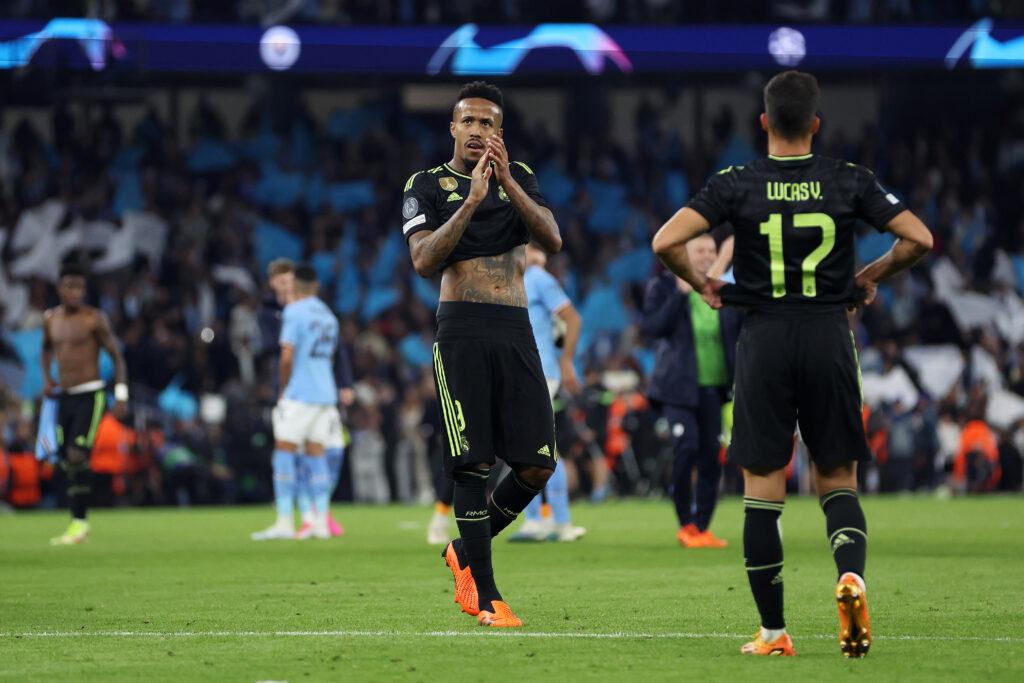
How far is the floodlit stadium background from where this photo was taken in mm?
23547

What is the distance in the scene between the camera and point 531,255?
45.1ft

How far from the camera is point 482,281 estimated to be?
7.39 m

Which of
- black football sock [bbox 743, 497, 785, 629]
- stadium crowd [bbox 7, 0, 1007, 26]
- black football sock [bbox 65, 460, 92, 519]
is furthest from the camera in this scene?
stadium crowd [bbox 7, 0, 1007, 26]

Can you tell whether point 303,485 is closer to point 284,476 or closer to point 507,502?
point 284,476

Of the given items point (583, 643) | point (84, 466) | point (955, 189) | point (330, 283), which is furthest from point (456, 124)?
point (955, 189)

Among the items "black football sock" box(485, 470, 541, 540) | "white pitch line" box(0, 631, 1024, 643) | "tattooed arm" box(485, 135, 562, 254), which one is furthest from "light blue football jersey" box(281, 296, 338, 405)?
"tattooed arm" box(485, 135, 562, 254)

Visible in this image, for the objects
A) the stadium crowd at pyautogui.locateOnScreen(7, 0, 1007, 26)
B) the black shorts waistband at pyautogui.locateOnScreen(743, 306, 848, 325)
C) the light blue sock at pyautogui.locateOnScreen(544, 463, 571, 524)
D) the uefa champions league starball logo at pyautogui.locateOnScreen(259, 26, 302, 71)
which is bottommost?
the light blue sock at pyautogui.locateOnScreen(544, 463, 571, 524)

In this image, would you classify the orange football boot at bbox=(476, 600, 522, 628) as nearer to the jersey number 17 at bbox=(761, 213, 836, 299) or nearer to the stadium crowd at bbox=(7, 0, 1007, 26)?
the jersey number 17 at bbox=(761, 213, 836, 299)

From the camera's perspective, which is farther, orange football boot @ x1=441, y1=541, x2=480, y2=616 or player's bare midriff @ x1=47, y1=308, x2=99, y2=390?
player's bare midriff @ x1=47, y1=308, x2=99, y2=390

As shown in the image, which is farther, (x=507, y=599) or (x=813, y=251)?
(x=507, y=599)

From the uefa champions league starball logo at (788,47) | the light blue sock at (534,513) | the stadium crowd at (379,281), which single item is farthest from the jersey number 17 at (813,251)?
the uefa champions league starball logo at (788,47)

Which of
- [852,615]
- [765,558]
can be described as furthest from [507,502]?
[852,615]

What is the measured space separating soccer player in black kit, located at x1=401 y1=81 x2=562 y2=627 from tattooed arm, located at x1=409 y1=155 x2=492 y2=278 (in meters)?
0.01

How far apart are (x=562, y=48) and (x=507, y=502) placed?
20413mm
